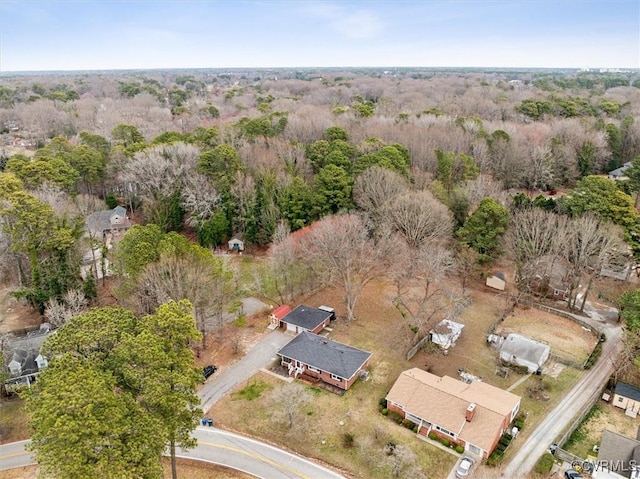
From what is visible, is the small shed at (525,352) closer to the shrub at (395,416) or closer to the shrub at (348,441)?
the shrub at (395,416)

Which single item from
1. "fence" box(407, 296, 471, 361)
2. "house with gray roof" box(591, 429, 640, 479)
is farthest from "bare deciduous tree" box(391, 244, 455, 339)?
"house with gray roof" box(591, 429, 640, 479)

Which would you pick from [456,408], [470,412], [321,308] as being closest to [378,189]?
[321,308]

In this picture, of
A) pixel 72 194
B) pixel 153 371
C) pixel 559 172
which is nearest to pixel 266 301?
pixel 153 371

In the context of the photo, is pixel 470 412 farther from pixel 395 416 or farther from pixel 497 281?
pixel 497 281

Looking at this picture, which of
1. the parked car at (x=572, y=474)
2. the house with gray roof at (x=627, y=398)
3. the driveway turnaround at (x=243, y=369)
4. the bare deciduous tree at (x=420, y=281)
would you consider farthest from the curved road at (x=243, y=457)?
the house with gray roof at (x=627, y=398)

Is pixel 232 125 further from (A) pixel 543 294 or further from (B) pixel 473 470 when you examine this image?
(B) pixel 473 470

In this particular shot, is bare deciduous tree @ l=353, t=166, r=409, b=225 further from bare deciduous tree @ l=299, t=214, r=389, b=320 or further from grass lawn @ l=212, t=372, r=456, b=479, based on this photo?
grass lawn @ l=212, t=372, r=456, b=479
